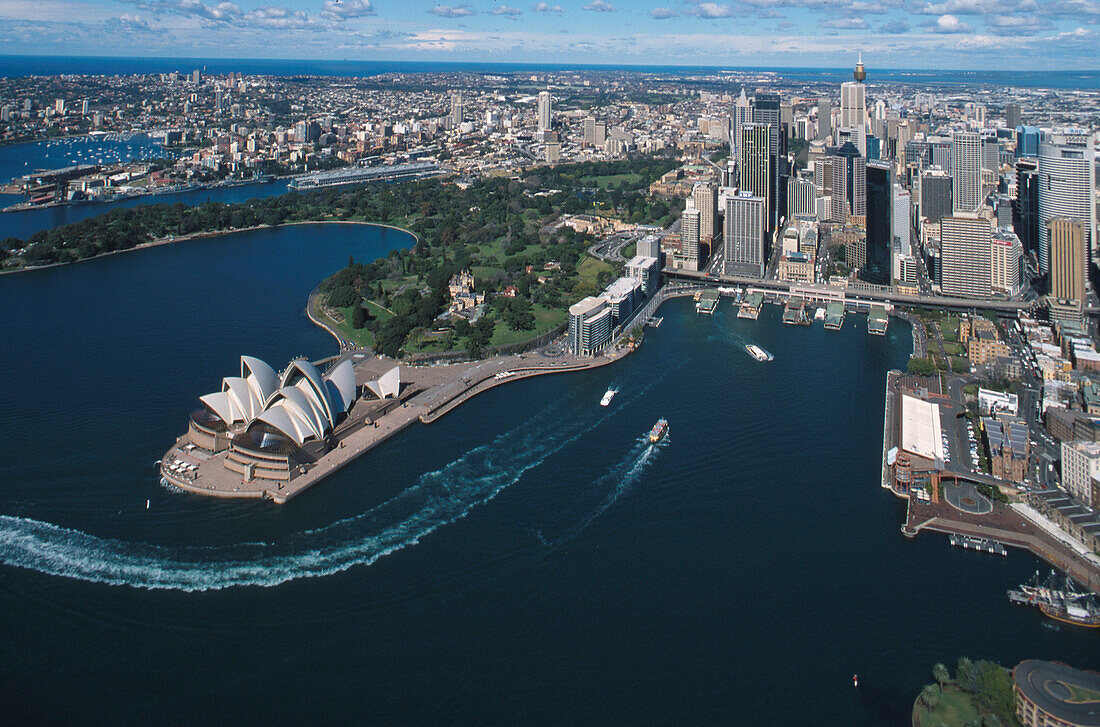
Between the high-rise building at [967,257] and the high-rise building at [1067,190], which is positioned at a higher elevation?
the high-rise building at [1067,190]

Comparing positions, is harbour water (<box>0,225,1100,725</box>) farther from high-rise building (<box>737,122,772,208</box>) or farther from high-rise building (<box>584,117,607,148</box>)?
high-rise building (<box>584,117,607,148</box>)

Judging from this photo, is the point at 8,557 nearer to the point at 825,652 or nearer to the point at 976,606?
the point at 825,652

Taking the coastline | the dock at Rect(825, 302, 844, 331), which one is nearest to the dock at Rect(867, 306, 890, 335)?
the dock at Rect(825, 302, 844, 331)

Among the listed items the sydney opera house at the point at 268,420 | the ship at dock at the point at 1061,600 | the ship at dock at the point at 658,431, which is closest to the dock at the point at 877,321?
the ship at dock at the point at 658,431

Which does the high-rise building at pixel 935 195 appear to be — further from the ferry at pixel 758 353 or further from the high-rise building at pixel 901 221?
the ferry at pixel 758 353

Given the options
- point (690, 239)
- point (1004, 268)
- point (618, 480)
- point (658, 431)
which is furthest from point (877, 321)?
point (618, 480)

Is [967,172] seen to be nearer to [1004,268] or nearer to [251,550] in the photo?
[1004,268]

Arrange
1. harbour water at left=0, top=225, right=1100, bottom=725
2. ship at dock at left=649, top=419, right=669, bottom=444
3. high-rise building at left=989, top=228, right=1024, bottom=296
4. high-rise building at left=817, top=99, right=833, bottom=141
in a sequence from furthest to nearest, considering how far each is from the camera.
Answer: high-rise building at left=817, top=99, right=833, bottom=141
high-rise building at left=989, top=228, right=1024, bottom=296
ship at dock at left=649, top=419, right=669, bottom=444
harbour water at left=0, top=225, right=1100, bottom=725
